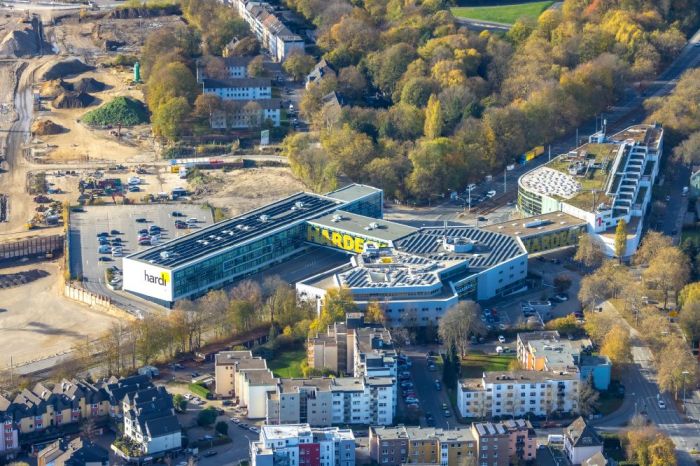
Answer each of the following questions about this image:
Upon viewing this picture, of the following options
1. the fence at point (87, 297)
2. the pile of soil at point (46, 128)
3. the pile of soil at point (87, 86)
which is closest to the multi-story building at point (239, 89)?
the pile of soil at point (87, 86)

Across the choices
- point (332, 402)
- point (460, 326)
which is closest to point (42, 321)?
point (332, 402)

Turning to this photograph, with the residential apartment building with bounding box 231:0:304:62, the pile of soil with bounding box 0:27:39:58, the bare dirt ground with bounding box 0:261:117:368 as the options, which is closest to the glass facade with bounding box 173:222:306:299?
the bare dirt ground with bounding box 0:261:117:368

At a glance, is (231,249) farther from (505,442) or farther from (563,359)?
(505,442)

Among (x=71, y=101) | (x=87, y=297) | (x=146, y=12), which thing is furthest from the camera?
(x=146, y=12)

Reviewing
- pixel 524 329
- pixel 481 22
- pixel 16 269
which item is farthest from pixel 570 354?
pixel 481 22

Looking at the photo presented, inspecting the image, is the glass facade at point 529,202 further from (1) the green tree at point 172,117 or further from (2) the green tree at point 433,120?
(1) the green tree at point 172,117

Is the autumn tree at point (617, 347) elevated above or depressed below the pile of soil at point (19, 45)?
below
